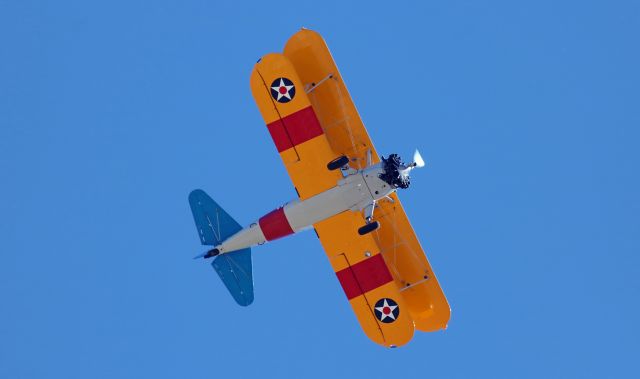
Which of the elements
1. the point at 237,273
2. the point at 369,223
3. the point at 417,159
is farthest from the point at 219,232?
the point at 417,159

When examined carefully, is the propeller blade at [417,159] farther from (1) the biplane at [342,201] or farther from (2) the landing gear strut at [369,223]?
(2) the landing gear strut at [369,223]

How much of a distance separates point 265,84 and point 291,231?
3.52m

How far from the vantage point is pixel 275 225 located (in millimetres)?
20938

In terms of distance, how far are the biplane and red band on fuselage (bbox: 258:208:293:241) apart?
0.02 meters

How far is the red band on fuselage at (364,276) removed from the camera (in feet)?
67.3

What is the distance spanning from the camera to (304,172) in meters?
20.0

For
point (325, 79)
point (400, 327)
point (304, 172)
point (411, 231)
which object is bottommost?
point (400, 327)

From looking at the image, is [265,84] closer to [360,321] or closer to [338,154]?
[338,154]

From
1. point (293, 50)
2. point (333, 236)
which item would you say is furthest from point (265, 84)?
point (333, 236)

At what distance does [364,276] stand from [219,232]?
12.5 feet

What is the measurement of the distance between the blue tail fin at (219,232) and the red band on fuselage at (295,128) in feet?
9.44

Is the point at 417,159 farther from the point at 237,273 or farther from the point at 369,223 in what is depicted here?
the point at 237,273

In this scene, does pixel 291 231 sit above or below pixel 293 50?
below

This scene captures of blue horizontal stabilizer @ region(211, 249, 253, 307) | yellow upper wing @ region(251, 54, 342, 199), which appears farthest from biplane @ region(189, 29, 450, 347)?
blue horizontal stabilizer @ region(211, 249, 253, 307)
